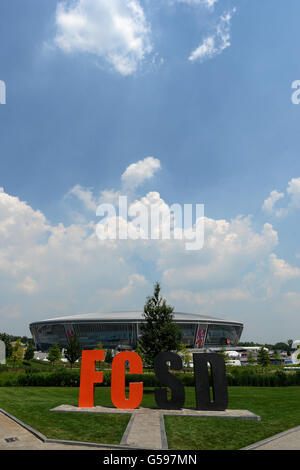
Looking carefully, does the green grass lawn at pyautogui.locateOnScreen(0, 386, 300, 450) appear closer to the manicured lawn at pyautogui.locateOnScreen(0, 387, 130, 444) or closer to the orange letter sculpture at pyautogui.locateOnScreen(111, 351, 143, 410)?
the manicured lawn at pyautogui.locateOnScreen(0, 387, 130, 444)

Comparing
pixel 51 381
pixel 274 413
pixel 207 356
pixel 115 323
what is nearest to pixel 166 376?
pixel 207 356

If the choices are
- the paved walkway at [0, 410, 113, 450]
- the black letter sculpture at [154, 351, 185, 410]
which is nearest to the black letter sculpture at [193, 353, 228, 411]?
the black letter sculpture at [154, 351, 185, 410]

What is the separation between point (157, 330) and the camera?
104 feet

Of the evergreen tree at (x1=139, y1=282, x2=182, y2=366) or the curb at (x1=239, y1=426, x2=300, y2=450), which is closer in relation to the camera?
the curb at (x1=239, y1=426, x2=300, y2=450)

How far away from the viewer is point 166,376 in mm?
18625

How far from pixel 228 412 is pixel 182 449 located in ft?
23.6

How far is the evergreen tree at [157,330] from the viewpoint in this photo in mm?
31547

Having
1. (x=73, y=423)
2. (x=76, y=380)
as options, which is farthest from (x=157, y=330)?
(x=73, y=423)

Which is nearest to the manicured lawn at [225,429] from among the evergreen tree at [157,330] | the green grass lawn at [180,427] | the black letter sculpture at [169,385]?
the green grass lawn at [180,427]

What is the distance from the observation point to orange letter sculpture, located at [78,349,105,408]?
19.0m

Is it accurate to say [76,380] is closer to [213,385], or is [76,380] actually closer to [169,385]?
[169,385]

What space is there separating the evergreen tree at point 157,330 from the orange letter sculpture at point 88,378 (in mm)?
12475

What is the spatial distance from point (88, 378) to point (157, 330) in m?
12.9

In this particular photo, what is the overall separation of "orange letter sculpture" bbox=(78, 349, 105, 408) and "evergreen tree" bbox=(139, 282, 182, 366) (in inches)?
491
